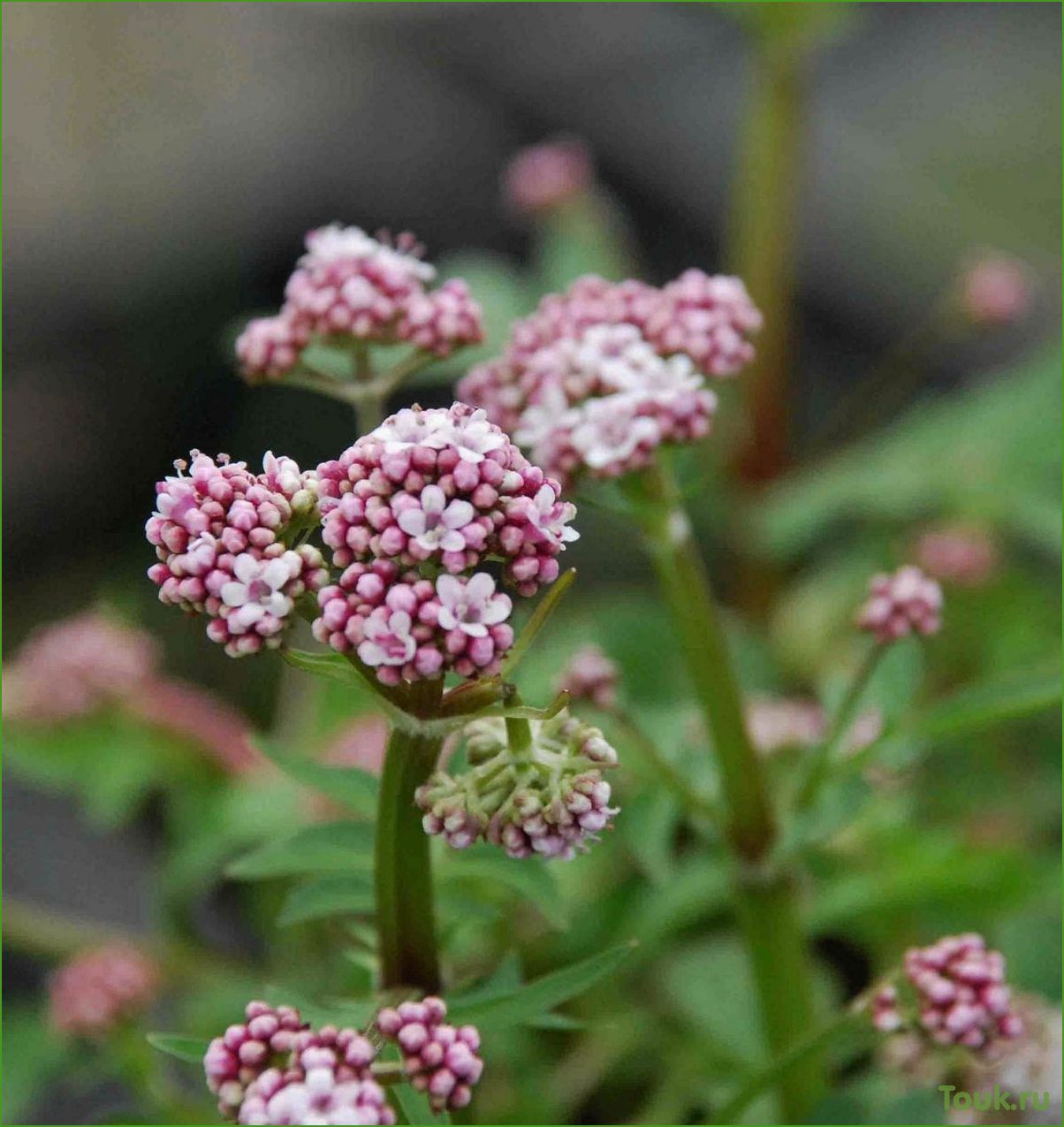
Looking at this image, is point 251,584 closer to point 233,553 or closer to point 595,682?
point 233,553

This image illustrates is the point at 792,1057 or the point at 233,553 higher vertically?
the point at 233,553

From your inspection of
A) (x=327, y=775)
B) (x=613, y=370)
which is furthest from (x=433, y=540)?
(x=613, y=370)

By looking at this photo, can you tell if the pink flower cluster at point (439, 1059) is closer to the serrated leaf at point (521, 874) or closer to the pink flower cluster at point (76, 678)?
the serrated leaf at point (521, 874)

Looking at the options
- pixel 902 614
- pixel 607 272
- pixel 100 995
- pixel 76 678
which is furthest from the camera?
pixel 607 272

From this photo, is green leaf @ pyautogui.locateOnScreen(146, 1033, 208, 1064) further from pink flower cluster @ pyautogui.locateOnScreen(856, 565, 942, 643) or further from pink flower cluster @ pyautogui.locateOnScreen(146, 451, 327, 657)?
pink flower cluster @ pyautogui.locateOnScreen(856, 565, 942, 643)

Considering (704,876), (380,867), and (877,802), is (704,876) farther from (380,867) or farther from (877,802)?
(380,867)

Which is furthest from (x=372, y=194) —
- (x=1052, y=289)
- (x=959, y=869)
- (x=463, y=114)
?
(x=959, y=869)

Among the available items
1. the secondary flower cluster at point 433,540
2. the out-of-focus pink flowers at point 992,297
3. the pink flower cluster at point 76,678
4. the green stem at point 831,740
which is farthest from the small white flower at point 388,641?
the out-of-focus pink flowers at point 992,297
